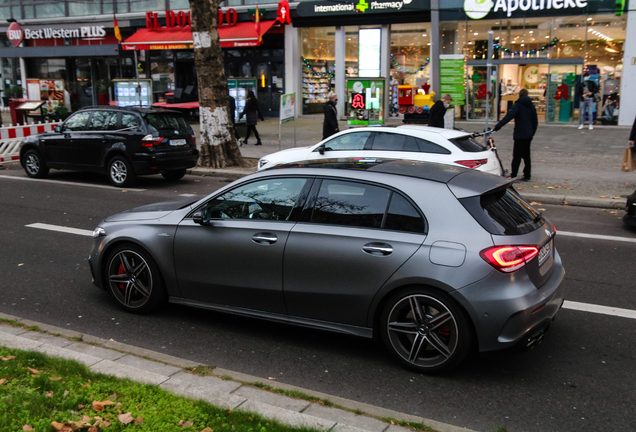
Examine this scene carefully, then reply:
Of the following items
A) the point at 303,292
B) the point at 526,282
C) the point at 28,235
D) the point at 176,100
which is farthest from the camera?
the point at 176,100

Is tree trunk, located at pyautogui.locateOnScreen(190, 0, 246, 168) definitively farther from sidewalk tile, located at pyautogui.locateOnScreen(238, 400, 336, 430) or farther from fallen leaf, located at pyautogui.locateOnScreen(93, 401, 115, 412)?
sidewalk tile, located at pyautogui.locateOnScreen(238, 400, 336, 430)

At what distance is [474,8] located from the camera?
25.0 metres

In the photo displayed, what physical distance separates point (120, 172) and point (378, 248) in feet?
33.1

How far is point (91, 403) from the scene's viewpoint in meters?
3.85

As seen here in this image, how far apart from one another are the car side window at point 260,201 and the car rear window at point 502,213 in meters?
1.48

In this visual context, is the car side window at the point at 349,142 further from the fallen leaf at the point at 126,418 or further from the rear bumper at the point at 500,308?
the fallen leaf at the point at 126,418

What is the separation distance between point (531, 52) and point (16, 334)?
24.2 m

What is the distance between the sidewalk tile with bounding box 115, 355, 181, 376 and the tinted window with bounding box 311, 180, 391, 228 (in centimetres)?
163

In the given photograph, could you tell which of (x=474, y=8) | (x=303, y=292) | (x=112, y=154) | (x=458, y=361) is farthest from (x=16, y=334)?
(x=474, y=8)

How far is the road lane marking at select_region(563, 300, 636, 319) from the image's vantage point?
584cm

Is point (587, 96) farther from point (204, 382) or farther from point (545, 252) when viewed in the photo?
point (204, 382)

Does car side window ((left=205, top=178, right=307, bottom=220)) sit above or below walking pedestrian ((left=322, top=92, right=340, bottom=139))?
below

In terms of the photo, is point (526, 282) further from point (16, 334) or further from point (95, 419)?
point (16, 334)

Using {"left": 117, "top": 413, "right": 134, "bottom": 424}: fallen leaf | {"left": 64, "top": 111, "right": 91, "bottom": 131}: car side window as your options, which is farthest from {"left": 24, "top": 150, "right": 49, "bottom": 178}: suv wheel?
{"left": 117, "top": 413, "right": 134, "bottom": 424}: fallen leaf
